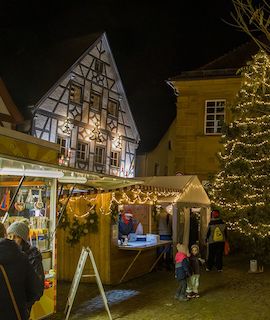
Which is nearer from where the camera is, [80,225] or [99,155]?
[80,225]

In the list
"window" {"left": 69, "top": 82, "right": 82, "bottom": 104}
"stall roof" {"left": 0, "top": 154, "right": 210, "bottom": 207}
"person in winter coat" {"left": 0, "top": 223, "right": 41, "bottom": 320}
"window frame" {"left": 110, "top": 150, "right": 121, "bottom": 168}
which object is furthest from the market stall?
"window frame" {"left": 110, "top": 150, "right": 121, "bottom": 168}

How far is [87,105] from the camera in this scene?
874 inches

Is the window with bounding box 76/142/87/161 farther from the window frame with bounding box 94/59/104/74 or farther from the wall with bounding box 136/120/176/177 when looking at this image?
the wall with bounding box 136/120/176/177

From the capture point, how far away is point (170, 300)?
9.51 metres

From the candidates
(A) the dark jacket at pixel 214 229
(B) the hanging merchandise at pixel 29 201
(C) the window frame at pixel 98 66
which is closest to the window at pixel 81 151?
(C) the window frame at pixel 98 66

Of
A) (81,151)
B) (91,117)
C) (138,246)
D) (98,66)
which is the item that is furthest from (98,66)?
(138,246)

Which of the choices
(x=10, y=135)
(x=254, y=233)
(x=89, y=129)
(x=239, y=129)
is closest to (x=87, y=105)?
(x=89, y=129)

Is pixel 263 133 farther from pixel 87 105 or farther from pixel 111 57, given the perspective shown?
pixel 111 57

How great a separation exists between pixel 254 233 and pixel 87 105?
10722mm

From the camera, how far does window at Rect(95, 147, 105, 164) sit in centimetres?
2300

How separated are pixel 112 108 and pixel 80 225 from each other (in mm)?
13826

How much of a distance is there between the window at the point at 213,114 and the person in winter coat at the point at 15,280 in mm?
18146

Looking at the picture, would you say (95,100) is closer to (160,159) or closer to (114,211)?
(160,159)

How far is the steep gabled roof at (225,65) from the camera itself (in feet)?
70.7
